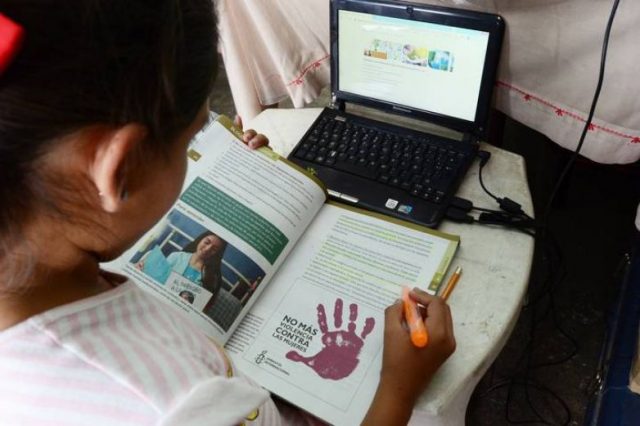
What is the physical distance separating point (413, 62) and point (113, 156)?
58 cm

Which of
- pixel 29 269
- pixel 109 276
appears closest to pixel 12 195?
pixel 29 269

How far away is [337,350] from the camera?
614 mm

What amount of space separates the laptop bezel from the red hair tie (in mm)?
591

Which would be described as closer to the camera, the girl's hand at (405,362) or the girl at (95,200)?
the girl at (95,200)

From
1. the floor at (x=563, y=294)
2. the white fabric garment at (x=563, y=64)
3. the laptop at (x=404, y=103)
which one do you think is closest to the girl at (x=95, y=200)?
the white fabric garment at (x=563, y=64)

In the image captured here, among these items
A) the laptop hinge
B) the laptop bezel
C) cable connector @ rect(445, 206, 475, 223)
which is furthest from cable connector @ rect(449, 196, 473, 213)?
the laptop hinge

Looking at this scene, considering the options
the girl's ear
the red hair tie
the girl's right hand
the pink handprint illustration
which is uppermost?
the red hair tie

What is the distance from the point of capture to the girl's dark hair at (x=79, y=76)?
30cm

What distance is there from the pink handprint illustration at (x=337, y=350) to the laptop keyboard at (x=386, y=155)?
218 millimetres

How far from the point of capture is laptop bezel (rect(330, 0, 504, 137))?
2.43 feet

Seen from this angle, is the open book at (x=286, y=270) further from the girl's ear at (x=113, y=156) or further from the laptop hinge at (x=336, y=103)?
the girl's ear at (x=113, y=156)

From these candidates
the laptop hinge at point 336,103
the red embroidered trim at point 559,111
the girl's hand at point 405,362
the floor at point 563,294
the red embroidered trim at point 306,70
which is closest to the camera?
the girl's hand at point 405,362

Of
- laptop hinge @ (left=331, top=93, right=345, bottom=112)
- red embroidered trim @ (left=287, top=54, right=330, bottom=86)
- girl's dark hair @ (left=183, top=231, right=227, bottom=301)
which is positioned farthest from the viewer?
red embroidered trim @ (left=287, top=54, right=330, bottom=86)

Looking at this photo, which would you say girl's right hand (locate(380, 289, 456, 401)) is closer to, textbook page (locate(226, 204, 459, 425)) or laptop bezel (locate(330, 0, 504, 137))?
textbook page (locate(226, 204, 459, 425))
